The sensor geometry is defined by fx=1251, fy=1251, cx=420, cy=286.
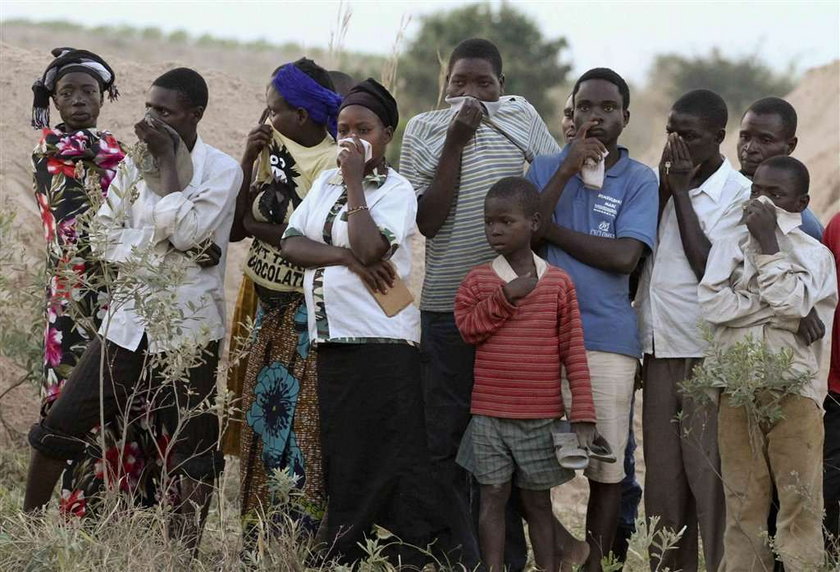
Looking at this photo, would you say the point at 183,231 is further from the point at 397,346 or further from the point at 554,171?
the point at 554,171

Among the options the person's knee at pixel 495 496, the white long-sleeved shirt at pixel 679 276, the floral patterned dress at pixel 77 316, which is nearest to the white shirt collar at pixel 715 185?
the white long-sleeved shirt at pixel 679 276

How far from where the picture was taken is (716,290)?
4262 mm

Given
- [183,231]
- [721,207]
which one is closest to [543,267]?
[721,207]

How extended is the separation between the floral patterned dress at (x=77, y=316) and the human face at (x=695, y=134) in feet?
7.19

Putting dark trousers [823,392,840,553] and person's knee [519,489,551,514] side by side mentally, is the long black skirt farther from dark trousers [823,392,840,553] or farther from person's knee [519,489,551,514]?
dark trousers [823,392,840,553]

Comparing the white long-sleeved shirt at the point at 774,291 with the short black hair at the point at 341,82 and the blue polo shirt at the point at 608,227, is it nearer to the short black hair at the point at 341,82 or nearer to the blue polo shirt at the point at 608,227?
the blue polo shirt at the point at 608,227

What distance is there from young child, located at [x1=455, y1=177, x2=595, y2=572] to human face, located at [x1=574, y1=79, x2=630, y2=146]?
40 centimetres

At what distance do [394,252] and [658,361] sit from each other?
1056 millimetres

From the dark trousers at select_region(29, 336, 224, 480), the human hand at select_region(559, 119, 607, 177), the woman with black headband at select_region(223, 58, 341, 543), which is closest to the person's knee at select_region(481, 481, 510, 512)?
the woman with black headband at select_region(223, 58, 341, 543)

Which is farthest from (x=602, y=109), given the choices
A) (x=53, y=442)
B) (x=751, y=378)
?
(x=53, y=442)

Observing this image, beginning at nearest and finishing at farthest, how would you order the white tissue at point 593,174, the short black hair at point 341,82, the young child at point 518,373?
the young child at point 518,373
the white tissue at point 593,174
the short black hair at point 341,82

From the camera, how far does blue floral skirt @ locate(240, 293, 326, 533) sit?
4.43m

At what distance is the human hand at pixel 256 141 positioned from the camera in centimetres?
466

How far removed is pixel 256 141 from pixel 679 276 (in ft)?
5.36
